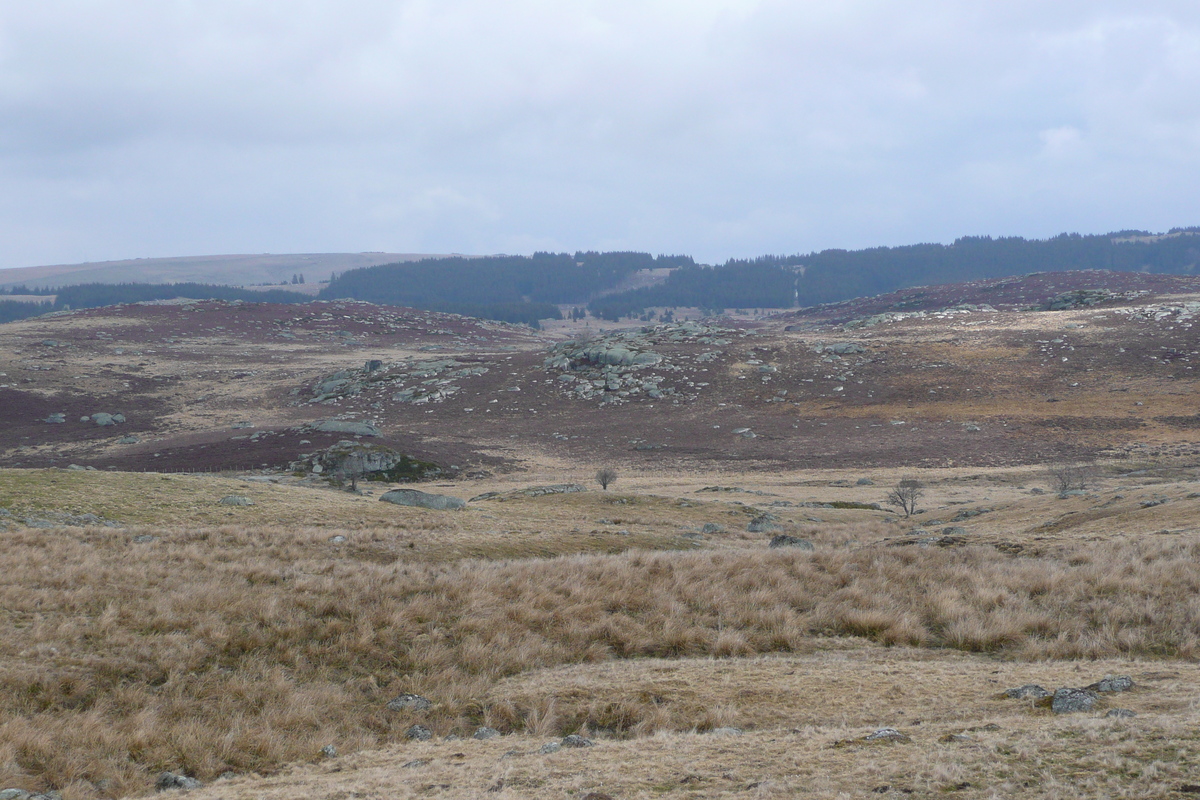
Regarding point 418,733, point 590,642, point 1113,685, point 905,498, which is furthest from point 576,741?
point 905,498

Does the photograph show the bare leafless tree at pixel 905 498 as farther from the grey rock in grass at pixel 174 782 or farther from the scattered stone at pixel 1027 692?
the grey rock in grass at pixel 174 782

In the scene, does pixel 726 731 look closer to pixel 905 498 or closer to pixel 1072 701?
pixel 1072 701

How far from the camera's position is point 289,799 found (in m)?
5.72

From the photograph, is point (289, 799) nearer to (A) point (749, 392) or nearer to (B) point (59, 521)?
(B) point (59, 521)

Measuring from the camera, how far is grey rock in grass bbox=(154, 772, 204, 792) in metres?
6.46

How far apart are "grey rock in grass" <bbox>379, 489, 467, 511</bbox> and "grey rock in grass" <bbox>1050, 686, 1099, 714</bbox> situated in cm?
2340

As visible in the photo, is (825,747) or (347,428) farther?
(347,428)

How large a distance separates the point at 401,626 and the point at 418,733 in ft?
8.63

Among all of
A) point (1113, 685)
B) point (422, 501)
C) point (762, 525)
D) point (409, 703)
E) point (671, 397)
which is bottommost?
point (762, 525)

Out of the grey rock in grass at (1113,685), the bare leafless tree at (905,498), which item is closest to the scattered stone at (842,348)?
the bare leafless tree at (905,498)

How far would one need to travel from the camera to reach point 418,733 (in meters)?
7.65

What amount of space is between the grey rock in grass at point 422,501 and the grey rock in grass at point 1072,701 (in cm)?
2340

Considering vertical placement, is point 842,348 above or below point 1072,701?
above

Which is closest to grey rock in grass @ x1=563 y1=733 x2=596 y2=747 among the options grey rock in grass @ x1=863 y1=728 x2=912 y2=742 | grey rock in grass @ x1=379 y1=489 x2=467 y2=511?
grey rock in grass @ x1=863 y1=728 x2=912 y2=742
